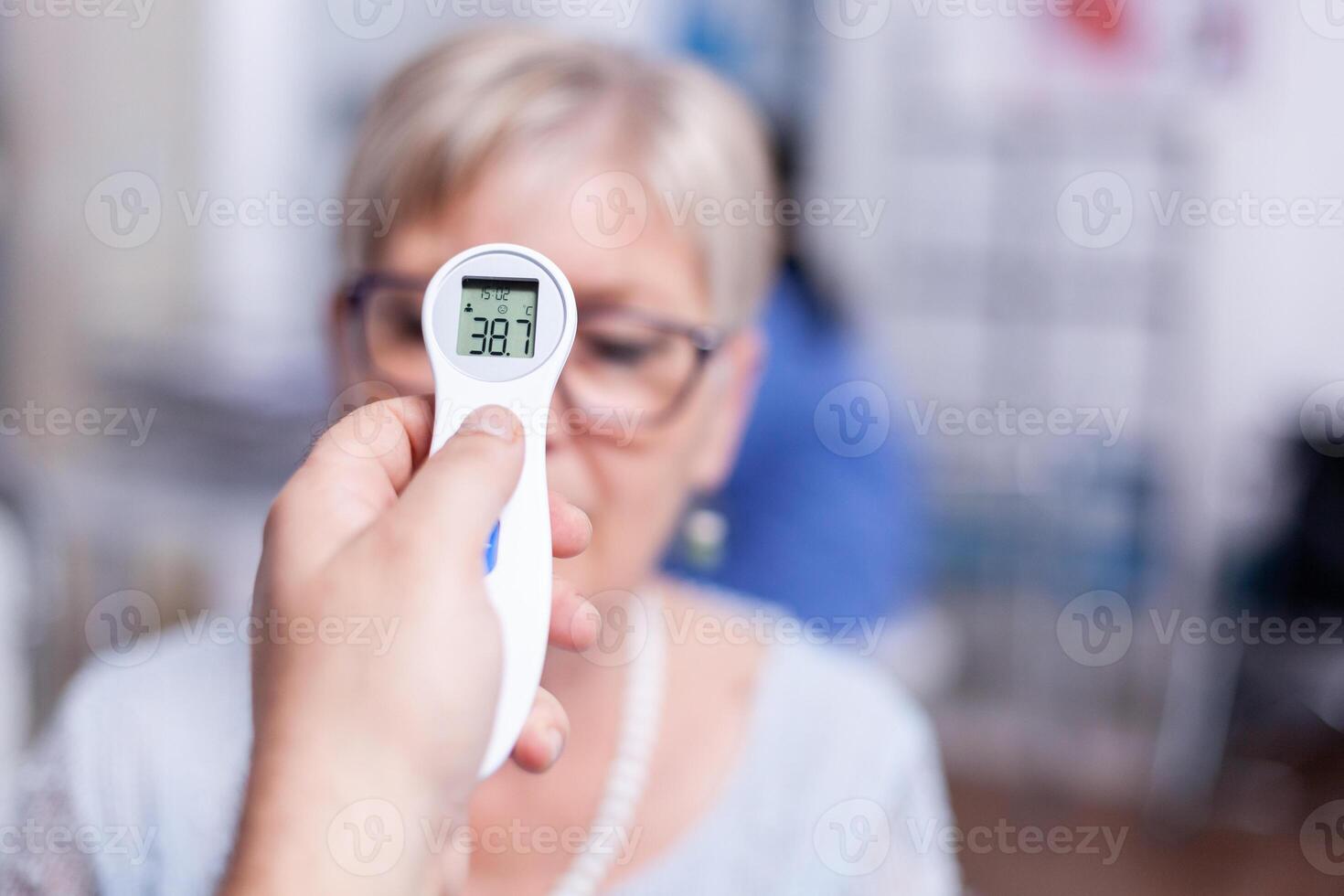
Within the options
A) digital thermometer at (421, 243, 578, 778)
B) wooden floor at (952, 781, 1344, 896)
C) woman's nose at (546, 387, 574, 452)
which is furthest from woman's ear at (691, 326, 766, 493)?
wooden floor at (952, 781, 1344, 896)

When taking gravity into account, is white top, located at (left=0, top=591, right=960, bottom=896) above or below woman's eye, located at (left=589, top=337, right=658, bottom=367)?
below

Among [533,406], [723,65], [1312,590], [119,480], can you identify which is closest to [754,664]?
[533,406]

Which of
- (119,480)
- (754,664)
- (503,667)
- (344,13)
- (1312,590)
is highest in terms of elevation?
(344,13)

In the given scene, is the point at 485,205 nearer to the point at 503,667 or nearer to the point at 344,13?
the point at 503,667

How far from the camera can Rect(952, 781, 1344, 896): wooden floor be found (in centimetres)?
183

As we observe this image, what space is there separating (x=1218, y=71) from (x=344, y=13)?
1.76 meters

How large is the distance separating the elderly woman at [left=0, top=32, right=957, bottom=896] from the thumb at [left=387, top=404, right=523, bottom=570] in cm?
21

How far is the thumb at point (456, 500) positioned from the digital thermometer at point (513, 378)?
0.06ft

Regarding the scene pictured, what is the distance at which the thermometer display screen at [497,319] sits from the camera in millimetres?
404

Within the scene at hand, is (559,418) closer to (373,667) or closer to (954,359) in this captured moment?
(373,667)

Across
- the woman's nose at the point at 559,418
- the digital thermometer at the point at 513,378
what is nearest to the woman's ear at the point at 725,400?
the woman's nose at the point at 559,418

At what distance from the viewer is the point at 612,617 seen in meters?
0.72

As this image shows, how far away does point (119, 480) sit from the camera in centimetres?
140

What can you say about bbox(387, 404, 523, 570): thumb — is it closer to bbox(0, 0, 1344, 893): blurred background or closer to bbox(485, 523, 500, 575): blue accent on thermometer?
bbox(485, 523, 500, 575): blue accent on thermometer
